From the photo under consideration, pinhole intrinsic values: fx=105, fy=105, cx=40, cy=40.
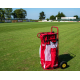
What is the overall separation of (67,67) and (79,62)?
0.91 m

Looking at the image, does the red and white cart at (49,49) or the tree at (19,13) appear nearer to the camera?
→ the red and white cart at (49,49)

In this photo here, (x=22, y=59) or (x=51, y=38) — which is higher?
(x=51, y=38)

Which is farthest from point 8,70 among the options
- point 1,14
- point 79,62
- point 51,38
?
point 1,14

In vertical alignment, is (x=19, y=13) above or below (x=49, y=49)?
above

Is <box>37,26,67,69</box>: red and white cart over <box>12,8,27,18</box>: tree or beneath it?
beneath

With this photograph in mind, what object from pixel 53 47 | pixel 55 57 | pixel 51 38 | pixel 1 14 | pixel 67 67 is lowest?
pixel 67 67

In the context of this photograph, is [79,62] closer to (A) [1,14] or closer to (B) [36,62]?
(B) [36,62]

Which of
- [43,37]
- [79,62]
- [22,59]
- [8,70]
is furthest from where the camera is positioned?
[22,59]

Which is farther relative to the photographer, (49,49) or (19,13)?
(19,13)

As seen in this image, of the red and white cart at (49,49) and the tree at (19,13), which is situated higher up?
the tree at (19,13)

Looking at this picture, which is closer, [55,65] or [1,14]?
[55,65]

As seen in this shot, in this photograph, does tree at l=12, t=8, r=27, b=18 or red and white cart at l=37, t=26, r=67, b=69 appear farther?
tree at l=12, t=8, r=27, b=18

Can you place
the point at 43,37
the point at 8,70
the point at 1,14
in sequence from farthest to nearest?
the point at 1,14 < the point at 8,70 < the point at 43,37

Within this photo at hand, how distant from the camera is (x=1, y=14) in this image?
84688 millimetres
